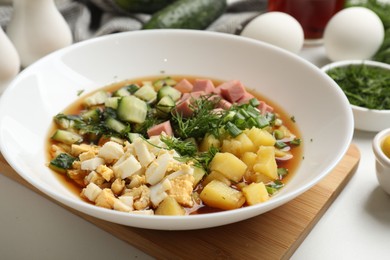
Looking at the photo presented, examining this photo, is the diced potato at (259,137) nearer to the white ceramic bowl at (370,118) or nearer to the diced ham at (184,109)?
the diced ham at (184,109)

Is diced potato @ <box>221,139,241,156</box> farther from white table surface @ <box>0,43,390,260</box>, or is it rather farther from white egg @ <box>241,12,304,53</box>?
white egg @ <box>241,12,304,53</box>

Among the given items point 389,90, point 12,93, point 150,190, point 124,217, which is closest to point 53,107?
point 12,93

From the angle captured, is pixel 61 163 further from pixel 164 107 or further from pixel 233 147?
pixel 233 147

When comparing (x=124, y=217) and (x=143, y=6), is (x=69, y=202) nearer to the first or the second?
(x=124, y=217)

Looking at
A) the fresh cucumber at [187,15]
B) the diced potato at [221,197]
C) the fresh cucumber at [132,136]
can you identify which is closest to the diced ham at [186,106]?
the fresh cucumber at [132,136]

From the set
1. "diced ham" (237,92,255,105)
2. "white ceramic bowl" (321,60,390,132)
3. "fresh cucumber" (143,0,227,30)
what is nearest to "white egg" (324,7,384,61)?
"white ceramic bowl" (321,60,390,132)
